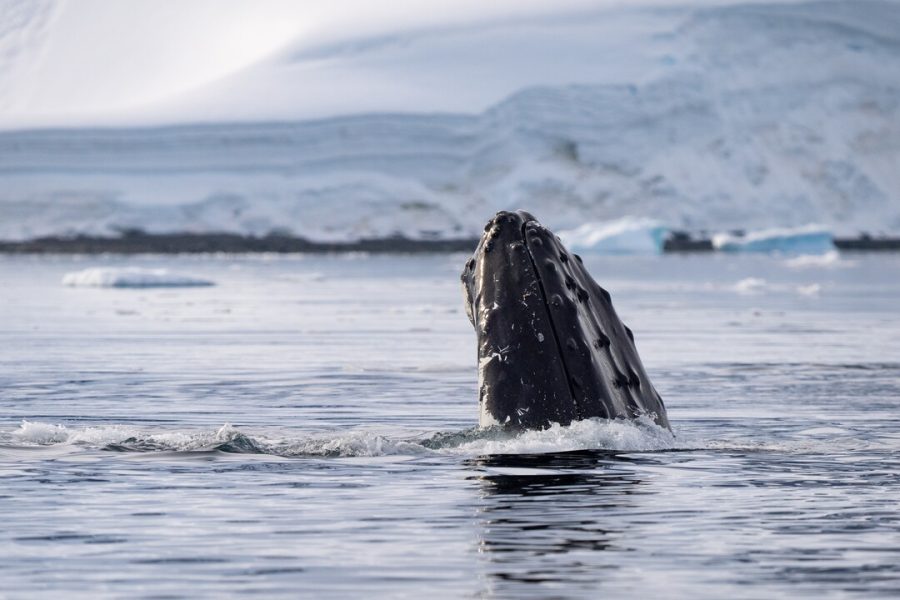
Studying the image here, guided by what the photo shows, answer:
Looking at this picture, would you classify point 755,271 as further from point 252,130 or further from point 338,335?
point 338,335

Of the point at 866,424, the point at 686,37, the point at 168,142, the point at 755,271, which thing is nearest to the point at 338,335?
the point at 866,424

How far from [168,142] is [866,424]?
64698mm

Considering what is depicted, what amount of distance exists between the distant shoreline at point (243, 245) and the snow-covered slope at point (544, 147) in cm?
155

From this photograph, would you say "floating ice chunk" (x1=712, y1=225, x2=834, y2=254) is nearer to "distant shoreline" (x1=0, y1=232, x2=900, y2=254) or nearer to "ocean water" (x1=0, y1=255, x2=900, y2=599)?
"distant shoreline" (x1=0, y1=232, x2=900, y2=254)

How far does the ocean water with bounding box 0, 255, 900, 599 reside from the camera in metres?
5.86

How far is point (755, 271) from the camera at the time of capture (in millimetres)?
55312

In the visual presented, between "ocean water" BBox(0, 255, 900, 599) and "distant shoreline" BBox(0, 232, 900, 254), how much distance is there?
57.8 meters

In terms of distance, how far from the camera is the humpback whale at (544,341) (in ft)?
24.9

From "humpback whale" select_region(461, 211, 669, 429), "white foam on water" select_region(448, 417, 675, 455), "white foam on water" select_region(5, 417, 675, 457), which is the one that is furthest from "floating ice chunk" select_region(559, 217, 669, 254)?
"humpback whale" select_region(461, 211, 669, 429)

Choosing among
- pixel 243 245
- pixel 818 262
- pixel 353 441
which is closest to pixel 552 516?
pixel 353 441

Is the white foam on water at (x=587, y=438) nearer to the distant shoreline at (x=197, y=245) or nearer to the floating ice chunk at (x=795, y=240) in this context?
the floating ice chunk at (x=795, y=240)

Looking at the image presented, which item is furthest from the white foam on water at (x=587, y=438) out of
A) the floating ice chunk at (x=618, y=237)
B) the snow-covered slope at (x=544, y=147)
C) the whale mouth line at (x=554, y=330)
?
the snow-covered slope at (x=544, y=147)

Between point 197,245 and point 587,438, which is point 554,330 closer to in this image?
point 587,438

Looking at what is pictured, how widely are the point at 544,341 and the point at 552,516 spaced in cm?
92
